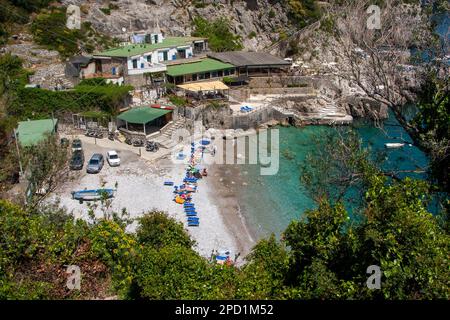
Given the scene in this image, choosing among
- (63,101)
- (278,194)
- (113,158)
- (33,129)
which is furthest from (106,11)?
(278,194)

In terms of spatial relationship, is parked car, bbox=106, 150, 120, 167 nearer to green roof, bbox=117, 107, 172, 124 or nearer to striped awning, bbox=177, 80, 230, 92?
green roof, bbox=117, 107, 172, 124

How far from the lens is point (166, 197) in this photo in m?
31.9

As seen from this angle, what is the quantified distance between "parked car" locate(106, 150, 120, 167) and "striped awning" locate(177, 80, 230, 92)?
15.9 metres

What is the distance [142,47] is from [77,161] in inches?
885

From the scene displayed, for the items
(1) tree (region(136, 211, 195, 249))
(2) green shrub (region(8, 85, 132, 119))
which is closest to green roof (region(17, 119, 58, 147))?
(2) green shrub (region(8, 85, 132, 119))

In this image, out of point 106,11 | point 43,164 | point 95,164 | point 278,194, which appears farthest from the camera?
point 106,11

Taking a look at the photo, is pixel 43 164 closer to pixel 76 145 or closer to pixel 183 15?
pixel 76 145

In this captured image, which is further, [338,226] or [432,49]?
[432,49]

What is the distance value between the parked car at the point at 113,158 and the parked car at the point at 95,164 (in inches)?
25.8

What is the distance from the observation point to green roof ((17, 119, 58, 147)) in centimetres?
3456

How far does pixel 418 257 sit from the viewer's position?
9.54 meters

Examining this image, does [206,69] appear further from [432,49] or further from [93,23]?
[432,49]
